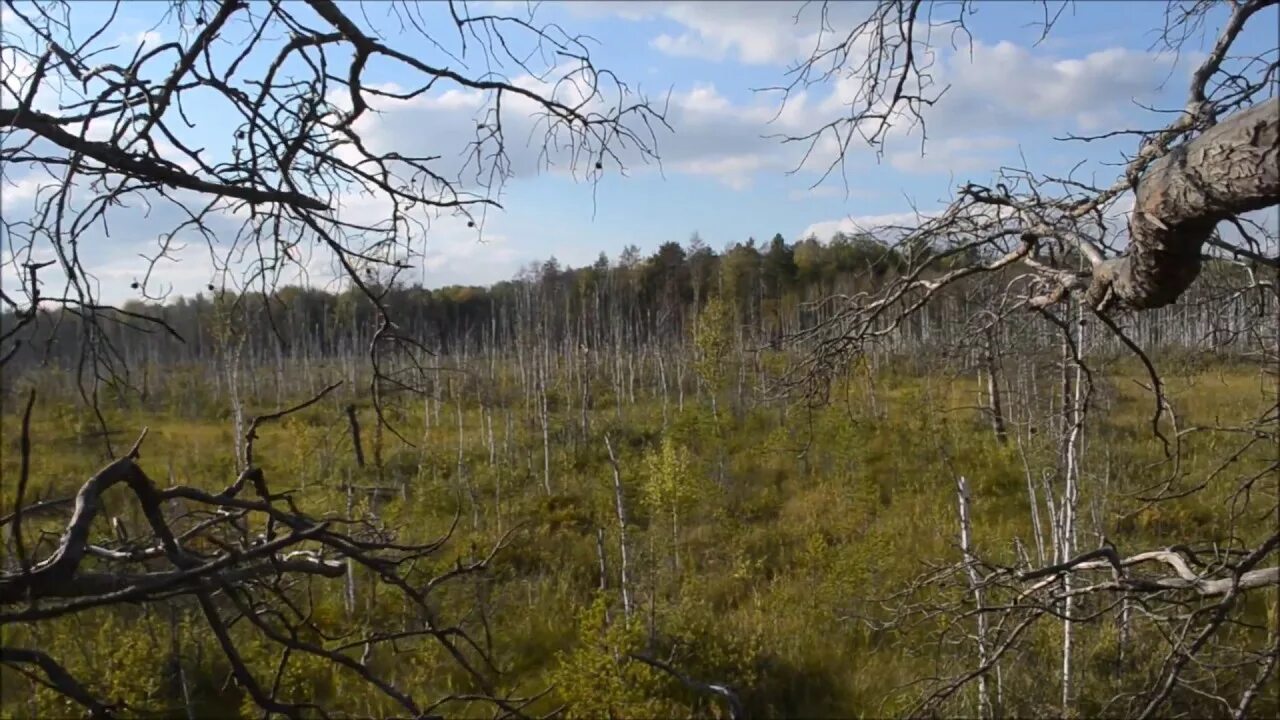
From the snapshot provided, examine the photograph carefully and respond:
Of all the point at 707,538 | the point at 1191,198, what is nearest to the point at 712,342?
the point at 707,538

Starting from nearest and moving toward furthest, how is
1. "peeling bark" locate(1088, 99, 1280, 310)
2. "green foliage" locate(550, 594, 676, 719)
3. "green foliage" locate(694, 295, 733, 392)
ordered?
"peeling bark" locate(1088, 99, 1280, 310) → "green foliage" locate(550, 594, 676, 719) → "green foliage" locate(694, 295, 733, 392)

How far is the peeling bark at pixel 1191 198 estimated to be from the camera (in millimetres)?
1194

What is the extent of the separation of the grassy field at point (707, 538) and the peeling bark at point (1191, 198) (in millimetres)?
2022

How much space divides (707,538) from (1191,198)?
11.8 m

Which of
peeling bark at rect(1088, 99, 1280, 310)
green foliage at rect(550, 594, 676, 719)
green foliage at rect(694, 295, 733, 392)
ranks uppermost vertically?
peeling bark at rect(1088, 99, 1280, 310)

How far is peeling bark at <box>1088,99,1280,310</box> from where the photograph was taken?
3.92 ft

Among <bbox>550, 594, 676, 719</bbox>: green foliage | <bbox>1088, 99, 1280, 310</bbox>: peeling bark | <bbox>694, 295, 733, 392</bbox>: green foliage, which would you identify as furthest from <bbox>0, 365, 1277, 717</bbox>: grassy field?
<bbox>1088, 99, 1280, 310</bbox>: peeling bark

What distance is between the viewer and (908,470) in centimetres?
1516

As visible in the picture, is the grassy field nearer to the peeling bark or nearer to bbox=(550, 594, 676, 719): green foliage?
bbox=(550, 594, 676, 719): green foliage

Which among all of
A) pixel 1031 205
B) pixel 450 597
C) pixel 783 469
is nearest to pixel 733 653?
pixel 450 597

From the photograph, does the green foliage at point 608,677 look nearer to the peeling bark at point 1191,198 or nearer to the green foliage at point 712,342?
the peeling bark at point 1191,198

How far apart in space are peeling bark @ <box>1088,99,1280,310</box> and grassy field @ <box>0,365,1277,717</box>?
202 centimetres

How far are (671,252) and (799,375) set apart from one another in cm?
2404

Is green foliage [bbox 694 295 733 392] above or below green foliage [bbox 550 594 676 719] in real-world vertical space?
above
